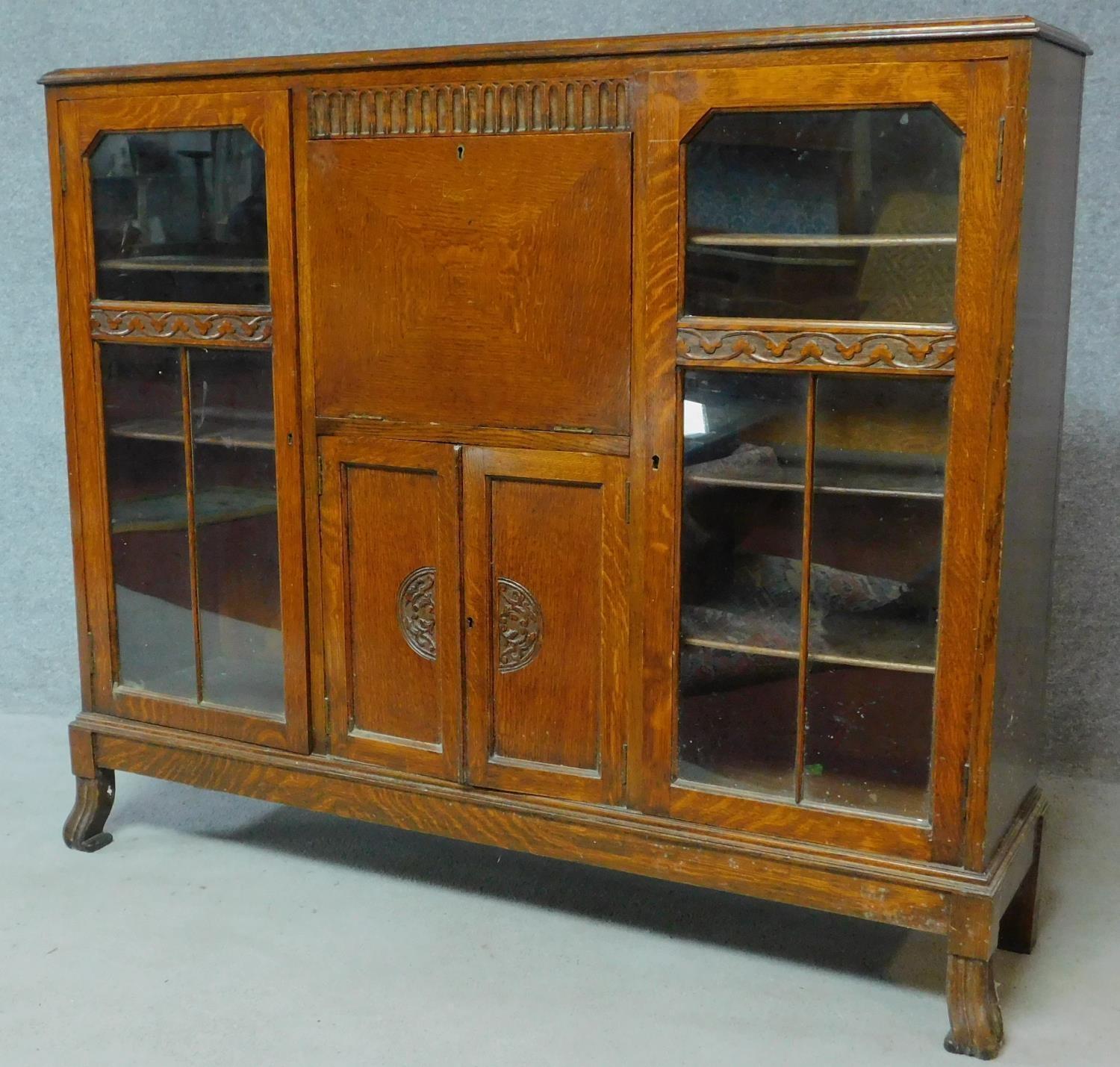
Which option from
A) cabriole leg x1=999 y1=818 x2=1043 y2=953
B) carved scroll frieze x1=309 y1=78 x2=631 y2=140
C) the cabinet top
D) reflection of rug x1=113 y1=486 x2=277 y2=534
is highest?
the cabinet top

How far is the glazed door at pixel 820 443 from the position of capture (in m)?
1.92

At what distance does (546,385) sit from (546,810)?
0.64 m

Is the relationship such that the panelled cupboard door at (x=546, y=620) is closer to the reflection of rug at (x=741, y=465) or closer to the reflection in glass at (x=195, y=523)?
the reflection of rug at (x=741, y=465)

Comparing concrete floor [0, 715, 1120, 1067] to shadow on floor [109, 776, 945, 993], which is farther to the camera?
shadow on floor [109, 776, 945, 993]

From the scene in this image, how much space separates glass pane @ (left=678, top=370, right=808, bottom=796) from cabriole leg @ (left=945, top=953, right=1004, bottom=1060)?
0.34 metres

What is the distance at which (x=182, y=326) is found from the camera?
7.94 ft

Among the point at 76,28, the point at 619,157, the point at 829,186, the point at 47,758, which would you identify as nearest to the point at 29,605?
the point at 47,758

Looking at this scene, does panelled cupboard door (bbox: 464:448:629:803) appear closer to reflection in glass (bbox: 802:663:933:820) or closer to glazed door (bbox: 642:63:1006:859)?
glazed door (bbox: 642:63:1006:859)

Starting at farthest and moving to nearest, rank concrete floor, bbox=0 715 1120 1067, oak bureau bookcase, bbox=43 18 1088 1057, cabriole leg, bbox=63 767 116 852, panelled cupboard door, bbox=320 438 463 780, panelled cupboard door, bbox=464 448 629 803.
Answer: cabriole leg, bbox=63 767 116 852
panelled cupboard door, bbox=320 438 463 780
panelled cupboard door, bbox=464 448 629 803
concrete floor, bbox=0 715 1120 1067
oak bureau bookcase, bbox=43 18 1088 1057

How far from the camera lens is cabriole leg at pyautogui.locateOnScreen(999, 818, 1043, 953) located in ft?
7.56

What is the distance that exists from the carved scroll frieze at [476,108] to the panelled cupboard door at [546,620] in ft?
1.53

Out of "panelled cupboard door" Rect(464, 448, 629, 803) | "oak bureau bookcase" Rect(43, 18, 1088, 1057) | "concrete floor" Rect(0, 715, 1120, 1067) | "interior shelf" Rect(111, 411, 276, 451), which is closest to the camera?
"oak bureau bookcase" Rect(43, 18, 1088, 1057)

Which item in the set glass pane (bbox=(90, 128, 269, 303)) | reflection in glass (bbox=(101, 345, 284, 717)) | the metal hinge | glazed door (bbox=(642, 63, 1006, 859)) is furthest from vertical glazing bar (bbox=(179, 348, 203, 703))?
the metal hinge

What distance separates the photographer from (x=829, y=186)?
197 cm
